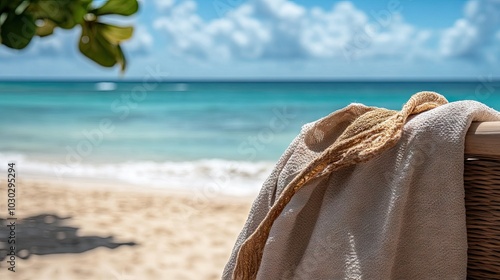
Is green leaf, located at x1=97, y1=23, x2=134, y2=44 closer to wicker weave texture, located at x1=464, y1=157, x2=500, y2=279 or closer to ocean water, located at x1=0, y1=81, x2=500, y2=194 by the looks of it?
wicker weave texture, located at x1=464, y1=157, x2=500, y2=279

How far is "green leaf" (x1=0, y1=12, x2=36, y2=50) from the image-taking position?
22.5 inches

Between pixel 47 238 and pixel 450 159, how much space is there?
302 cm

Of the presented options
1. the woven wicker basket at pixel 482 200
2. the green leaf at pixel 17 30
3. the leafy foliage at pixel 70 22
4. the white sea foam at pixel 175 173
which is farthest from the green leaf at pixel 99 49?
the white sea foam at pixel 175 173

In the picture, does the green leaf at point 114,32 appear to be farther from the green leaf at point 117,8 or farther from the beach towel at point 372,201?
the beach towel at point 372,201

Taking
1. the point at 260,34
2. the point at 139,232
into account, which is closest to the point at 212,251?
the point at 139,232

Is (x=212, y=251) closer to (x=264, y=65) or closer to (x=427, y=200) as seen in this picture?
(x=427, y=200)

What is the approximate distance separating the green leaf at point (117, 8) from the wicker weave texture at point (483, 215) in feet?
2.10

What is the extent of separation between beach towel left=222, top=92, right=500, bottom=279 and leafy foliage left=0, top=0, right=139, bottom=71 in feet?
1.56

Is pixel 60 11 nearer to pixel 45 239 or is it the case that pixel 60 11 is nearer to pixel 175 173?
pixel 45 239

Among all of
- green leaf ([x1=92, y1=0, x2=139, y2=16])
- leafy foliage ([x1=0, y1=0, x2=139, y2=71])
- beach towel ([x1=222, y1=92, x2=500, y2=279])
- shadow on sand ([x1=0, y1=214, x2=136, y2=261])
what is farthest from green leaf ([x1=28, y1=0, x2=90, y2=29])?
shadow on sand ([x1=0, y1=214, x2=136, y2=261])

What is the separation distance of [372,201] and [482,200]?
0.19m

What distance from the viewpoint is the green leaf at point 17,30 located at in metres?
0.57

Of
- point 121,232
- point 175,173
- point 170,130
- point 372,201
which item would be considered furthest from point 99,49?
point 170,130

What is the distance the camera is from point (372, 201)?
45.2 inches
